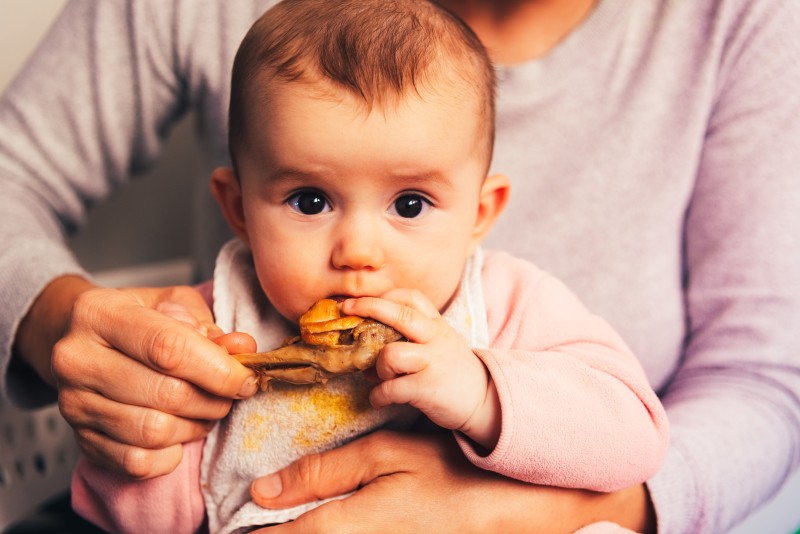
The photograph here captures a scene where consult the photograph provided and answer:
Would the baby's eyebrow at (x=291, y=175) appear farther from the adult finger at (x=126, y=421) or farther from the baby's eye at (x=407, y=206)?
the adult finger at (x=126, y=421)

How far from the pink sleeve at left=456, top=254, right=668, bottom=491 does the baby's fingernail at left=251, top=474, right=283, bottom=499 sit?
216mm

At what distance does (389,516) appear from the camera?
0.81m

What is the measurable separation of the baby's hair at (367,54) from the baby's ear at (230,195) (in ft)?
0.14

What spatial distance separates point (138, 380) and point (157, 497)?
186mm

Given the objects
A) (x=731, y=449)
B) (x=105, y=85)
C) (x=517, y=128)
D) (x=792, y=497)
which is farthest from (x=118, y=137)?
(x=792, y=497)

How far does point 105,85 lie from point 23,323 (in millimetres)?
407

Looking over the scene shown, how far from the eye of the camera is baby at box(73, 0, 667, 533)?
747mm

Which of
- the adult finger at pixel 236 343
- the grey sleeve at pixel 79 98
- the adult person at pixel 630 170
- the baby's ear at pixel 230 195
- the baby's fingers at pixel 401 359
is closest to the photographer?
the baby's fingers at pixel 401 359

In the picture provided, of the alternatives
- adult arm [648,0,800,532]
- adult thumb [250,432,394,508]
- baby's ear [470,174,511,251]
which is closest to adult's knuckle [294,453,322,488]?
adult thumb [250,432,394,508]

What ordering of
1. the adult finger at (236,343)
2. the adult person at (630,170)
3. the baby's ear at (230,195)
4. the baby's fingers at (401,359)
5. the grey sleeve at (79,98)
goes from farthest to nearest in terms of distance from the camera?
→ the grey sleeve at (79,98) → the adult person at (630,170) → the baby's ear at (230,195) → the adult finger at (236,343) → the baby's fingers at (401,359)

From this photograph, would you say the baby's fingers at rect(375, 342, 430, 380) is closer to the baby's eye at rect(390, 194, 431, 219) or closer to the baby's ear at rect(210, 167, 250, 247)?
the baby's eye at rect(390, 194, 431, 219)

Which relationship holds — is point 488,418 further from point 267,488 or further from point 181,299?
point 181,299

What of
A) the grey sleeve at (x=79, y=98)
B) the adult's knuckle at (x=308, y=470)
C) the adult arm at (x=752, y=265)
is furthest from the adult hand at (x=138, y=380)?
the adult arm at (x=752, y=265)

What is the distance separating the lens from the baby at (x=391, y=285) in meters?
0.75
